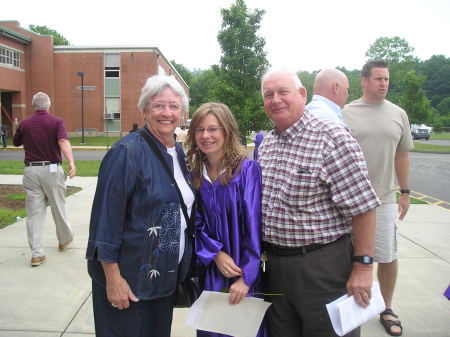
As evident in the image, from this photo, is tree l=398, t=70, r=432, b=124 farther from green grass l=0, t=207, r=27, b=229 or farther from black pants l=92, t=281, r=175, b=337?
black pants l=92, t=281, r=175, b=337

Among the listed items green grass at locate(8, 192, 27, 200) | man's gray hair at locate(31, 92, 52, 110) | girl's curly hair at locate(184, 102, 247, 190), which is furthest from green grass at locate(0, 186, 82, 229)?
girl's curly hair at locate(184, 102, 247, 190)

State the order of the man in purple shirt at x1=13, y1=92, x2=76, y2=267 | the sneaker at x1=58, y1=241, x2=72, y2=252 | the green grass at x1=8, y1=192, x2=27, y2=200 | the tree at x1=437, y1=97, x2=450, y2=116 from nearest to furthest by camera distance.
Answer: the man in purple shirt at x1=13, y1=92, x2=76, y2=267
the sneaker at x1=58, y1=241, x2=72, y2=252
the green grass at x1=8, y1=192, x2=27, y2=200
the tree at x1=437, y1=97, x2=450, y2=116

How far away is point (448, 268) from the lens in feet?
14.4

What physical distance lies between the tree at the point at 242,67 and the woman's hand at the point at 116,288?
1495 centimetres

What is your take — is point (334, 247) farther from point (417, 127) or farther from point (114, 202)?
point (417, 127)

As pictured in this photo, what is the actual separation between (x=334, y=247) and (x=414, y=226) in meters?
5.22

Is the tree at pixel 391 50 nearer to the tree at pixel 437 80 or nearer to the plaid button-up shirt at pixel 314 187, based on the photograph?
the tree at pixel 437 80

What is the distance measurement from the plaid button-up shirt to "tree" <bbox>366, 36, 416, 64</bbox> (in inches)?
2518

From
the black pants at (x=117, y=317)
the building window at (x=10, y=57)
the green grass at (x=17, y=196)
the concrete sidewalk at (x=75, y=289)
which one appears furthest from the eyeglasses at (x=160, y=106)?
the building window at (x=10, y=57)

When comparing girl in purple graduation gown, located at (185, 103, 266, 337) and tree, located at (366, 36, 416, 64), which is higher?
→ tree, located at (366, 36, 416, 64)

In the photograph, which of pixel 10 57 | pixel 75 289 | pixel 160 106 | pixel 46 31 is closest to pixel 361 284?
pixel 160 106

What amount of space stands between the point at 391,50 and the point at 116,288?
67.2 metres

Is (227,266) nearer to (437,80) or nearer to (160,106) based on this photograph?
(160,106)

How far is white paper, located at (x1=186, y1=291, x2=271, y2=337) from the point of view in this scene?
77.8 inches
